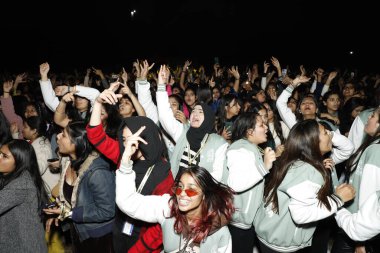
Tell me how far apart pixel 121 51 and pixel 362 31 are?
18.4 m

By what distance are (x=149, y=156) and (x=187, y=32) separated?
2862 cm

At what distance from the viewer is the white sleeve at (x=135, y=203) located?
2160mm

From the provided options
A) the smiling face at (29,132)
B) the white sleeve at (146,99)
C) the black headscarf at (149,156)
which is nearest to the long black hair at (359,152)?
the black headscarf at (149,156)

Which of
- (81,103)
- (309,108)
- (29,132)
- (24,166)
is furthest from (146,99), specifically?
(309,108)

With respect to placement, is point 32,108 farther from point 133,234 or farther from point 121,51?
point 121,51

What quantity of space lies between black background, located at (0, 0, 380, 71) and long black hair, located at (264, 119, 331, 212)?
1783cm

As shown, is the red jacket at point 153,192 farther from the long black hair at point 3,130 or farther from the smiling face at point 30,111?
the smiling face at point 30,111

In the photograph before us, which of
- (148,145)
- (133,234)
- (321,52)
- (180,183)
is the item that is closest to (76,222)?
(133,234)

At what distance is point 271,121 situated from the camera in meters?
4.99

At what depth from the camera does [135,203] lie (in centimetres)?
219

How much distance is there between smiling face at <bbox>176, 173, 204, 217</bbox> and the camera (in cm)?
207

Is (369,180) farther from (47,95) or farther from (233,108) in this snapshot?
(47,95)

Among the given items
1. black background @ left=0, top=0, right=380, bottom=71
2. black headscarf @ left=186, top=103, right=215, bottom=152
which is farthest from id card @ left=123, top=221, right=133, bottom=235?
black background @ left=0, top=0, right=380, bottom=71

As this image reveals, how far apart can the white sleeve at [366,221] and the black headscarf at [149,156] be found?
1.48 metres
